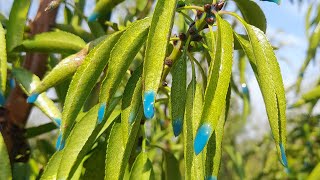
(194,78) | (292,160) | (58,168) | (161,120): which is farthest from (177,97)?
(292,160)

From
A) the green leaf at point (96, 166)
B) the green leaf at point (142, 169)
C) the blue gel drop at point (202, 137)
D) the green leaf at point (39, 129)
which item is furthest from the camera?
the green leaf at point (39, 129)

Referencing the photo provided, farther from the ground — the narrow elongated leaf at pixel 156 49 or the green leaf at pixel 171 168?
the narrow elongated leaf at pixel 156 49

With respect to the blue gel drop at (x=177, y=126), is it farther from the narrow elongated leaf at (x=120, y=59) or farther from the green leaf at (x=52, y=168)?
the green leaf at (x=52, y=168)

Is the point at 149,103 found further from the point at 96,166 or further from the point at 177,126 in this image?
the point at 96,166

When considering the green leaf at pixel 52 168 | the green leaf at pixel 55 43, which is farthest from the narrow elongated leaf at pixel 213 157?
the green leaf at pixel 55 43

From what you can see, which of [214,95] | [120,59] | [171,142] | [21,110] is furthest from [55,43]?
[171,142]

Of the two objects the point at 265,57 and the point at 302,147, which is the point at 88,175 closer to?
the point at 265,57

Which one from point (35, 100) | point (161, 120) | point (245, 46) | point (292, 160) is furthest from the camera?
point (292, 160)
